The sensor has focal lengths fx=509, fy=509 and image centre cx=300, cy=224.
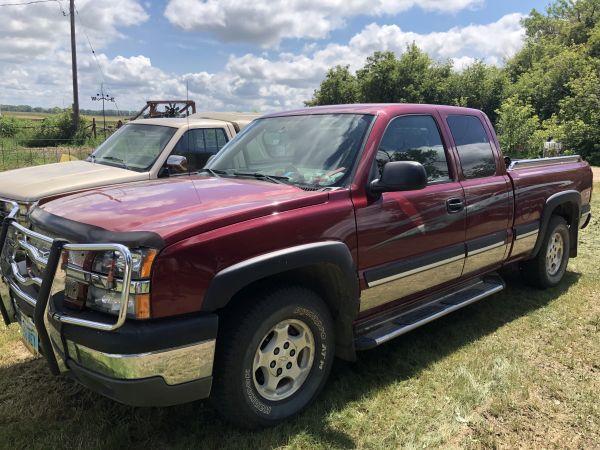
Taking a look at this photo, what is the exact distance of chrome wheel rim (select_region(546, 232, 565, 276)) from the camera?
5.37 metres

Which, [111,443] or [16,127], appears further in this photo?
[16,127]

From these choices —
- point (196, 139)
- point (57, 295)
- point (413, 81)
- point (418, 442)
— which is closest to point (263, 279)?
point (57, 295)

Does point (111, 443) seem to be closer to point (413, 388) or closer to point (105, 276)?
point (105, 276)

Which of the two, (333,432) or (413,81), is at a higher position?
(413,81)

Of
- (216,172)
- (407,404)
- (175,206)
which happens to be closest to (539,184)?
(407,404)

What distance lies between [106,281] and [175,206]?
1.92 feet

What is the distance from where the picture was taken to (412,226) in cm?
351

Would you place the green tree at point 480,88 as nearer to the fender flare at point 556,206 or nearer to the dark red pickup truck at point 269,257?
the fender flare at point 556,206

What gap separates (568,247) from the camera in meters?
5.63

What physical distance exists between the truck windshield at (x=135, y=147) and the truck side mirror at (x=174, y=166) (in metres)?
0.18

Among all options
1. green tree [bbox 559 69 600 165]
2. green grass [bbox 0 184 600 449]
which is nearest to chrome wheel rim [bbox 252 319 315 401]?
green grass [bbox 0 184 600 449]

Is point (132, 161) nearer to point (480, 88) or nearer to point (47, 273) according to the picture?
point (47, 273)

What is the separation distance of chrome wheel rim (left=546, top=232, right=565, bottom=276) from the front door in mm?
1849

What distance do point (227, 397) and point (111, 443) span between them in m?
0.72
